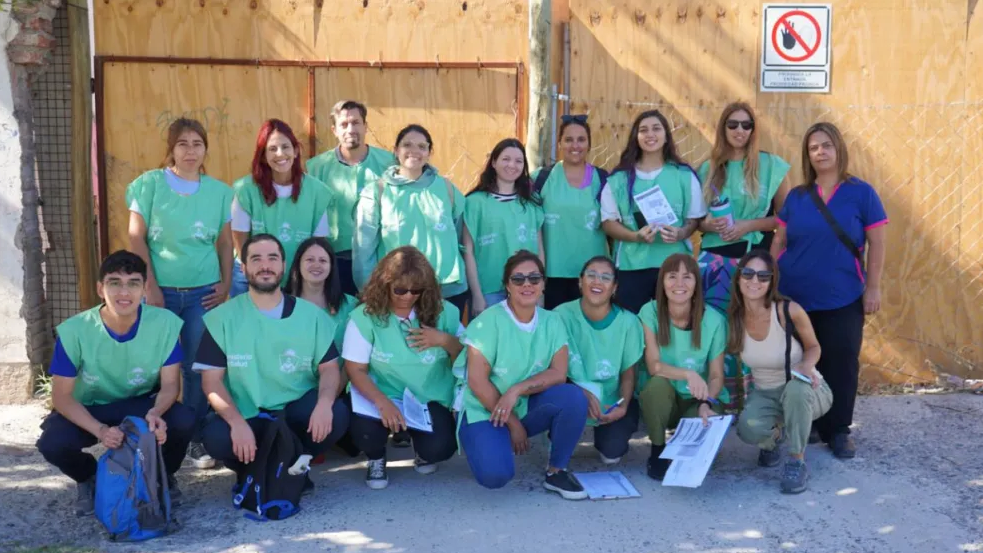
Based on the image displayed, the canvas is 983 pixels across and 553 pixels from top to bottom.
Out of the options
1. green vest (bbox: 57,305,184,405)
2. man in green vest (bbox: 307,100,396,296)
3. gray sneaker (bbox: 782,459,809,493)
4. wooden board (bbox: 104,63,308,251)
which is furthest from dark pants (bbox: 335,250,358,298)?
gray sneaker (bbox: 782,459,809,493)

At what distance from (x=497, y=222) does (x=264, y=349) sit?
1.47m

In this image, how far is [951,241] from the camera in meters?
6.44

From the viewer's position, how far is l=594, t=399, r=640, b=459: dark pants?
5.07 meters

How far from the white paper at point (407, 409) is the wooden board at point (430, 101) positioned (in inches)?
81.4

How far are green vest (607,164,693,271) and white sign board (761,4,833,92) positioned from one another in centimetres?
132

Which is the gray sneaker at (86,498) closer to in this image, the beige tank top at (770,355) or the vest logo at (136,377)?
the vest logo at (136,377)

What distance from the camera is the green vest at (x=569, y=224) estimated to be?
5.52 m

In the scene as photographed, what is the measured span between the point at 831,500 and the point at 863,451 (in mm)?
775

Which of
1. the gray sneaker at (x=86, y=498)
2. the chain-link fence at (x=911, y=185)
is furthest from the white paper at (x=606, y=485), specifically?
the gray sneaker at (x=86, y=498)

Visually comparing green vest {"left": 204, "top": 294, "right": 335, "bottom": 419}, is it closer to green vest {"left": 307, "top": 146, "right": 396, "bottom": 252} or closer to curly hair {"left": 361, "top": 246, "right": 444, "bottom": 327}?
curly hair {"left": 361, "top": 246, "right": 444, "bottom": 327}

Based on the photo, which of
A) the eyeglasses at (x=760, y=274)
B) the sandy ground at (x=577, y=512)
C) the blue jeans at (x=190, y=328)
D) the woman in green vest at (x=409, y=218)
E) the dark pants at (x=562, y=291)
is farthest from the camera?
the dark pants at (x=562, y=291)

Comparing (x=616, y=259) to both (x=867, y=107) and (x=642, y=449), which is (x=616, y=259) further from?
(x=867, y=107)

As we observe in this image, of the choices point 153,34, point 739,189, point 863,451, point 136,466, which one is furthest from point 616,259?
point 153,34

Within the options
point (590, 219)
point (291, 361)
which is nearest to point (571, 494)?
point (291, 361)
